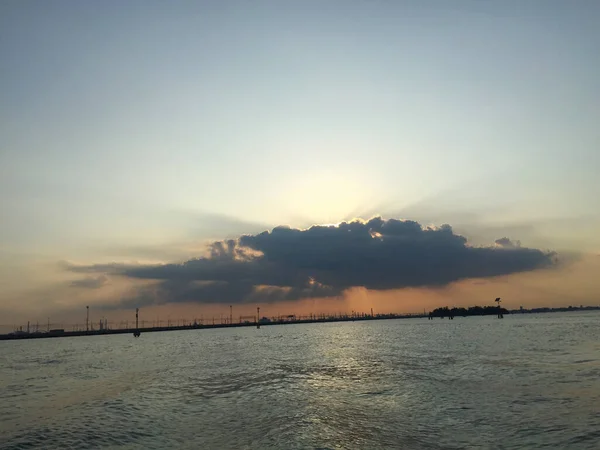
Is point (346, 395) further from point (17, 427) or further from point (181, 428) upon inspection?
point (17, 427)

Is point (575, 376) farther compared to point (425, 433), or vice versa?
point (575, 376)

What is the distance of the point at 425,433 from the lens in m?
24.5

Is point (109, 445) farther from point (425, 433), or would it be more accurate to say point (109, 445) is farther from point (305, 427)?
point (425, 433)

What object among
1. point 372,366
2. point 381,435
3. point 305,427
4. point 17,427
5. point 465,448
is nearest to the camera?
point 465,448

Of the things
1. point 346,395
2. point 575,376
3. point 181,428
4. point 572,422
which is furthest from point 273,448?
point 575,376

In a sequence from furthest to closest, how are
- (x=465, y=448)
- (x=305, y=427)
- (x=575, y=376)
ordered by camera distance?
(x=575, y=376), (x=305, y=427), (x=465, y=448)

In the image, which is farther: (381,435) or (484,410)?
(484,410)

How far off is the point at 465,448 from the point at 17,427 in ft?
92.0

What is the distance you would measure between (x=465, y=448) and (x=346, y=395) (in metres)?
15.8

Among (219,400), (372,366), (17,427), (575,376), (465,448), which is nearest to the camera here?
(465,448)

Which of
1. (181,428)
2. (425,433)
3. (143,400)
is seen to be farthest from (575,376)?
(143,400)

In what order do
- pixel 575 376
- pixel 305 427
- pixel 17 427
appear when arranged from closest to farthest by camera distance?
1. pixel 305 427
2. pixel 17 427
3. pixel 575 376

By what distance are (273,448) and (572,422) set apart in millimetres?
17267

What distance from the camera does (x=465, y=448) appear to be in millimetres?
21359
